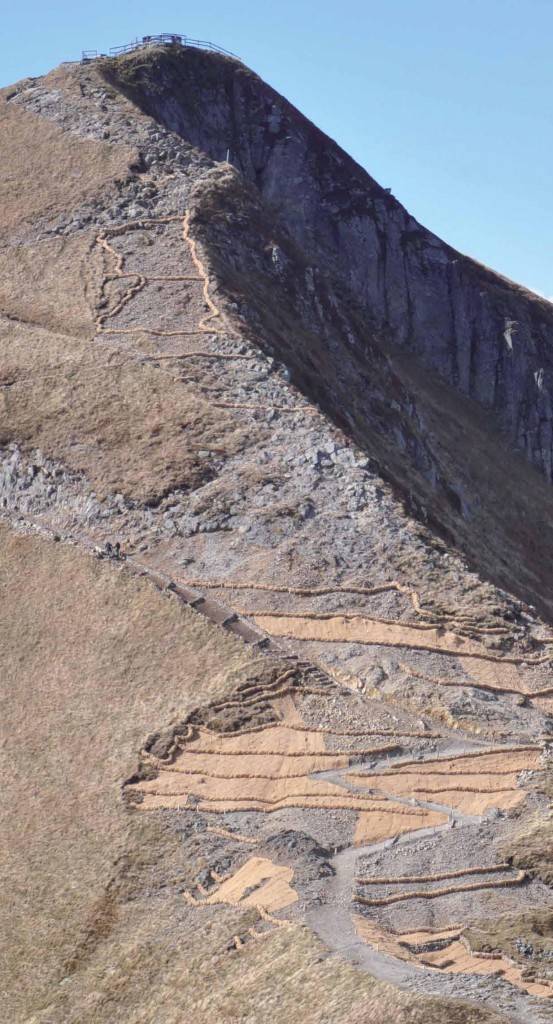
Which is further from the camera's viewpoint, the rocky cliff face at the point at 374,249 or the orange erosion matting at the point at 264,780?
the rocky cliff face at the point at 374,249

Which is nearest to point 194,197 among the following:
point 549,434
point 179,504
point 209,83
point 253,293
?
point 253,293

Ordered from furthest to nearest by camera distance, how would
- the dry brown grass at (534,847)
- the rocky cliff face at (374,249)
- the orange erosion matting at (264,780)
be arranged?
the rocky cliff face at (374,249), the orange erosion matting at (264,780), the dry brown grass at (534,847)

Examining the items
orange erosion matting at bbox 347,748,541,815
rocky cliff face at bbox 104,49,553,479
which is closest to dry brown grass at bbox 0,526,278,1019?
orange erosion matting at bbox 347,748,541,815

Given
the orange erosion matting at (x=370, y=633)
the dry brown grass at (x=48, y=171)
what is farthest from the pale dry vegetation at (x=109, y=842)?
the dry brown grass at (x=48, y=171)

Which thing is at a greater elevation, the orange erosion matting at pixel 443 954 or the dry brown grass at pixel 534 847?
the dry brown grass at pixel 534 847

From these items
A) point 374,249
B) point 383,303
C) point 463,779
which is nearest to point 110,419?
point 463,779

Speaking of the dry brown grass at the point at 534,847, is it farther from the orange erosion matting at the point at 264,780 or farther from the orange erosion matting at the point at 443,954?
the orange erosion matting at the point at 443,954
